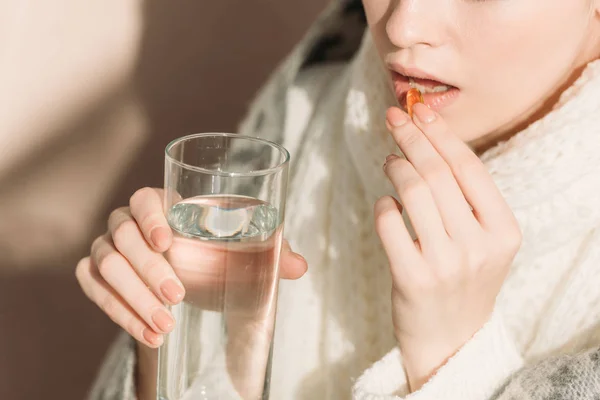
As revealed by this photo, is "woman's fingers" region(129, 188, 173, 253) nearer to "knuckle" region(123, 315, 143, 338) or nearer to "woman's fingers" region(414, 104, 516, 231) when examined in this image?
"knuckle" region(123, 315, 143, 338)

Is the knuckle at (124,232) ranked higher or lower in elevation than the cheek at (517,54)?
lower

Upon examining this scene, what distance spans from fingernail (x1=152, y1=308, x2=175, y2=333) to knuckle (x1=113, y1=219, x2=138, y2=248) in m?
0.08

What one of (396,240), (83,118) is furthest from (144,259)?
(83,118)

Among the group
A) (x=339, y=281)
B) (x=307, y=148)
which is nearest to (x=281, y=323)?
(x=339, y=281)

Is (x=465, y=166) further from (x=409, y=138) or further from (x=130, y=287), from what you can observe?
(x=130, y=287)

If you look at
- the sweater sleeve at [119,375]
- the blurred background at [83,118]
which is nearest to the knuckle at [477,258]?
the sweater sleeve at [119,375]

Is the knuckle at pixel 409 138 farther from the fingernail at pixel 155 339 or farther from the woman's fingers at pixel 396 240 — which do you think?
the fingernail at pixel 155 339

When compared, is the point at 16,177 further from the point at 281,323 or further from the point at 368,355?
the point at 368,355

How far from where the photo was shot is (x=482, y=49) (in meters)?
0.71

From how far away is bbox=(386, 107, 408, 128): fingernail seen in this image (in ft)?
2.25

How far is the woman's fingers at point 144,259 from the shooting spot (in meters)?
0.65

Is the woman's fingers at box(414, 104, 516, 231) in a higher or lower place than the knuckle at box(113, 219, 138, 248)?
higher

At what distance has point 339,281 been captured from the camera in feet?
3.16

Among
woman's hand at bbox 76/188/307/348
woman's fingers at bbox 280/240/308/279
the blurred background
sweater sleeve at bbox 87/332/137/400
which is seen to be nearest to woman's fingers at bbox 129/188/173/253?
woman's hand at bbox 76/188/307/348
